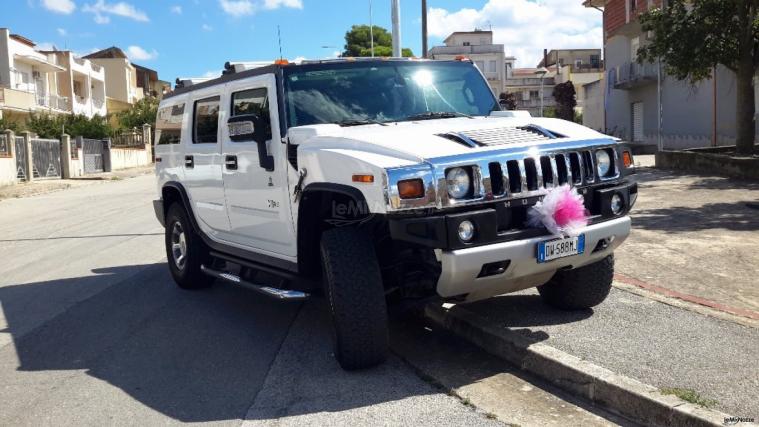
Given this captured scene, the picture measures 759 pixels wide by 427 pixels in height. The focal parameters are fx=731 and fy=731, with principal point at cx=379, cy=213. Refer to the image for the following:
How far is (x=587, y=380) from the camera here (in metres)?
4.32

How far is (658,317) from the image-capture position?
219 inches

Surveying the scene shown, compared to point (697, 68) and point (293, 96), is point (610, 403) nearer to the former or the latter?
point (293, 96)

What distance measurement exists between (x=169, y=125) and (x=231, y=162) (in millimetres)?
2039

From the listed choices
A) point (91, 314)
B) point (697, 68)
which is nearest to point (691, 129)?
point (697, 68)

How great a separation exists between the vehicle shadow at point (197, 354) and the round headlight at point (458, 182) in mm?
1256

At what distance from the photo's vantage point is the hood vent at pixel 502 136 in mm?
4688

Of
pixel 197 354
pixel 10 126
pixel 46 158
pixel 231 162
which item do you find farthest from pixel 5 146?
pixel 197 354

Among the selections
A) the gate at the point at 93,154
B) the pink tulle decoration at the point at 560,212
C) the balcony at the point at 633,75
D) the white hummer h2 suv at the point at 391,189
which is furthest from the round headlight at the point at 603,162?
the gate at the point at 93,154

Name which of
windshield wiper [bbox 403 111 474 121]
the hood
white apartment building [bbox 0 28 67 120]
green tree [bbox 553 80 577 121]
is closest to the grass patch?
the hood

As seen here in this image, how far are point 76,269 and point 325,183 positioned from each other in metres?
5.91

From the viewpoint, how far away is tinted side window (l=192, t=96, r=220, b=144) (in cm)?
676

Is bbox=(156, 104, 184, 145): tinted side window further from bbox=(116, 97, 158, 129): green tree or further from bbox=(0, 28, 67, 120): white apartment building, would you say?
bbox=(116, 97, 158, 129): green tree

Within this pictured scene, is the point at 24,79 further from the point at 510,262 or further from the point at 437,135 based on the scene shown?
the point at 510,262

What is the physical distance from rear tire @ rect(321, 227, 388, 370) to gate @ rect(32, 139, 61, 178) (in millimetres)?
30615
